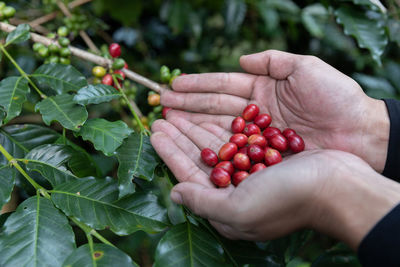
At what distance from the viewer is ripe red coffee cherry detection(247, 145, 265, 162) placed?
77.6 inches

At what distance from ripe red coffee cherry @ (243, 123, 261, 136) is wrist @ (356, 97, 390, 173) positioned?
63 centimetres

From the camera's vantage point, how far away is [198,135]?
2090mm

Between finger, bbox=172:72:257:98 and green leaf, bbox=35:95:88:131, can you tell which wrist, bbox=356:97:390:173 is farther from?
green leaf, bbox=35:95:88:131

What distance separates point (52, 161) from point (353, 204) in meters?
1.41

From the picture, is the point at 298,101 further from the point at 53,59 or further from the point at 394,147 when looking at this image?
the point at 53,59

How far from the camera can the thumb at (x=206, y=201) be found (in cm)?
134

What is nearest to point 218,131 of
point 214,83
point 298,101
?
point 214,83

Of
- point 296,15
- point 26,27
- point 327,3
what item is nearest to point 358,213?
point 327,3

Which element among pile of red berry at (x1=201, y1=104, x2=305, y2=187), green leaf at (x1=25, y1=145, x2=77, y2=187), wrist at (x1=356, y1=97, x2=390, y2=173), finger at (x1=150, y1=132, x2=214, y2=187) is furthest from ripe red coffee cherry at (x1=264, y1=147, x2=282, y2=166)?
green leaf at (x1=25, y1=145, x2=77, y2=187)

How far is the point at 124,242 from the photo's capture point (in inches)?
127

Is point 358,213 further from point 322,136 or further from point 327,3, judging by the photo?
point 327,3

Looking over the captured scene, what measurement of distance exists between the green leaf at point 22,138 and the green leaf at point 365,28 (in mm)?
2118

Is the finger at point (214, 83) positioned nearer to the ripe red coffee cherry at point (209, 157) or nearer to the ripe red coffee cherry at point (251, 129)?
the ripe red coffee cherry at point (251, 129)

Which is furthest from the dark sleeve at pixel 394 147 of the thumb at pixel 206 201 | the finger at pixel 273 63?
the thumb at pixel 206 201
